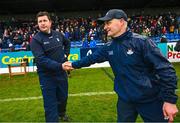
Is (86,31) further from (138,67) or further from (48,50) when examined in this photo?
(138,67)

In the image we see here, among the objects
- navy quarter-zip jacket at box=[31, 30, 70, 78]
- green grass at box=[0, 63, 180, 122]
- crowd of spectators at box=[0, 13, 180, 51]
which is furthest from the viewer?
crowd of spectators at box=[0, 13, 180, 51]

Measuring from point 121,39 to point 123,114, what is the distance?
3.02 feet

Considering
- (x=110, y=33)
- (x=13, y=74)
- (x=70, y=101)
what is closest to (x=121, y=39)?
(x=110, y=33)

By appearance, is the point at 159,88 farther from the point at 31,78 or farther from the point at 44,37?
the point at 31,78

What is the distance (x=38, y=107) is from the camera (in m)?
9.02

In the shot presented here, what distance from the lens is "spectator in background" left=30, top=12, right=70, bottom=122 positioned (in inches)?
240

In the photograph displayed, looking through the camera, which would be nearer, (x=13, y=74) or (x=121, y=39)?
(x=121, y=39)

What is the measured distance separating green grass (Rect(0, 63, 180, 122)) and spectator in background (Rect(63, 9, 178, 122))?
311 centimetres

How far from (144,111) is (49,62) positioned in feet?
6.86

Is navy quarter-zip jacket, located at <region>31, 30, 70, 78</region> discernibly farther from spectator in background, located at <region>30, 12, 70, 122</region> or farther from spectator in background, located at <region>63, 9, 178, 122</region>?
spectator in background, located at <region>63, 9, 178, 122</region>

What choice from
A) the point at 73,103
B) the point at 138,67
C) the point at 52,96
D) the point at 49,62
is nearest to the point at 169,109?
the point at 138,67

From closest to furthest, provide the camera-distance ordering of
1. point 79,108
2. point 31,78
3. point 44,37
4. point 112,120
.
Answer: point 44,37 < point 112,120 < point 79,108 < point 31,78

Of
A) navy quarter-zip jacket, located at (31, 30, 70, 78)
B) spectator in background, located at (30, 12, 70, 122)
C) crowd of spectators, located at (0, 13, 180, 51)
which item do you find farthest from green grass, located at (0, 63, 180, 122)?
crowd of spectators, located at (0, 13, 180, 51)

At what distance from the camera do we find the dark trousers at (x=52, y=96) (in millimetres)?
6188
